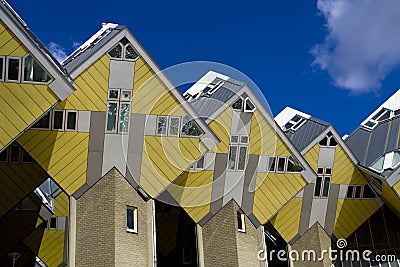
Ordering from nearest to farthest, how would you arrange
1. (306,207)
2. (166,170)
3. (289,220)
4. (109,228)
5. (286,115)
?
(109,228) < (166,170) < (289,220) < (306,207) < (286,115)

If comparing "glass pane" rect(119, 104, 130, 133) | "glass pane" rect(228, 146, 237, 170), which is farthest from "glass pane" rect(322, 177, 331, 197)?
"glass pane" rect(119, 104, 130, 133)

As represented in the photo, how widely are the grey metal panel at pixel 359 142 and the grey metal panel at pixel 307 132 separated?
285 centimetres

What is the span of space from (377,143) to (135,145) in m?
13.8

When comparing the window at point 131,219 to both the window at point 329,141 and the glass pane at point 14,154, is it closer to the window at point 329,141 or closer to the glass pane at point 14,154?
the glass pane at point 14,154

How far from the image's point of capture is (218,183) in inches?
922

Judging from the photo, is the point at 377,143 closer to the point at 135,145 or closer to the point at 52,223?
the point at 135,145

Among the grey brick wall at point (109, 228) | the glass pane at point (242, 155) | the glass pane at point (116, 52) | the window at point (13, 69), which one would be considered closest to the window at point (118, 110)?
the glass pane at point (116, 52)

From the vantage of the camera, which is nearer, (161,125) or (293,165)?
(161,125)

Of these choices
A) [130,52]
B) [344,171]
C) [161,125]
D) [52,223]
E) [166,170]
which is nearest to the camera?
[130,52]

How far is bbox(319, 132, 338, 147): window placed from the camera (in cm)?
2620

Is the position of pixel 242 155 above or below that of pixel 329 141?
below

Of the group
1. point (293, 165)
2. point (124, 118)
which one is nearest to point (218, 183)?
point (293, 165)

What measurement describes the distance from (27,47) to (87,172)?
17.9 ft

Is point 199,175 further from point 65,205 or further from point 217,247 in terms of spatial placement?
point 65,205
